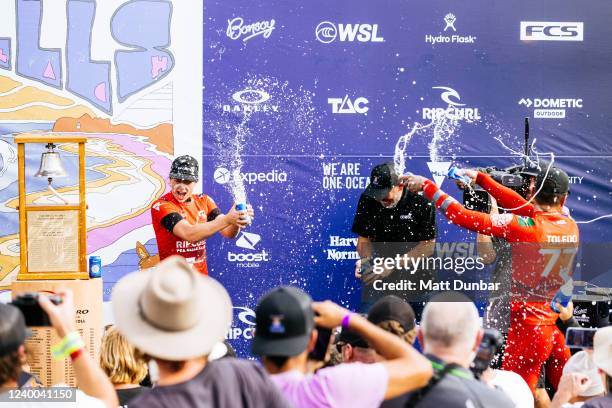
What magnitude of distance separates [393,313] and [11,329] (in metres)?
1.62

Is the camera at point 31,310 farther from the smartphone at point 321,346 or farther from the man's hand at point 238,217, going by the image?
the man's hand at point 238,217

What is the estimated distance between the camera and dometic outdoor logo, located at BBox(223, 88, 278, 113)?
7.23 m

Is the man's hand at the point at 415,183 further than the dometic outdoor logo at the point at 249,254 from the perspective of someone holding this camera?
No

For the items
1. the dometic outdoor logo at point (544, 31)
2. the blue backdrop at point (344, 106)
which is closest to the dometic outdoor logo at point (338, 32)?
the blue backdrop at point (344, 106)

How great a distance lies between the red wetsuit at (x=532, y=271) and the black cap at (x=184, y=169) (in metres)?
1.62

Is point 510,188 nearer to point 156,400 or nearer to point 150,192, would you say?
point 150,192

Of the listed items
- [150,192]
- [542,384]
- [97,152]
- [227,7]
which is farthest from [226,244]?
[542,384]

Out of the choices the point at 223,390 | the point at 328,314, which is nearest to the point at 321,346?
the point at 328,314

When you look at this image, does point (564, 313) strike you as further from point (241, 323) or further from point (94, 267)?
point (94, 267)

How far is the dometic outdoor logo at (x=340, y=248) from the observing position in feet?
24.1

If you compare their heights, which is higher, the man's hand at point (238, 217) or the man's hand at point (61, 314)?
the man's hand at point (238, 217)

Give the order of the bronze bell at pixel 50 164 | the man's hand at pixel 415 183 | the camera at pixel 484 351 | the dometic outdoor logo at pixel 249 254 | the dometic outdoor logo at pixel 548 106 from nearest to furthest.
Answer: the camera at pixel 484 351
the bronze bell at pixel 50 164
the man's hand at pixel 415 183
the dometic outdoor logo at pixel 249 254
the dometic outdoor logo at pixel 548 106

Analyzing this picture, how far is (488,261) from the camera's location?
7.41 m

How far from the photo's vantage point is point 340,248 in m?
7.36
